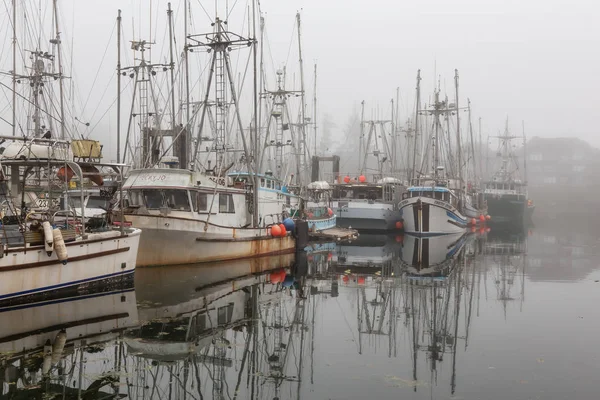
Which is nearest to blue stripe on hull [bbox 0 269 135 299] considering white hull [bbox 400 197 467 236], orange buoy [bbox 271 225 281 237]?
orange buoy [bbox 271 225 281 237]

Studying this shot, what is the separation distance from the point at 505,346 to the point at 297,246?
15.8 meters

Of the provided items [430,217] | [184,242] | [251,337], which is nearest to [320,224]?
[430,217]

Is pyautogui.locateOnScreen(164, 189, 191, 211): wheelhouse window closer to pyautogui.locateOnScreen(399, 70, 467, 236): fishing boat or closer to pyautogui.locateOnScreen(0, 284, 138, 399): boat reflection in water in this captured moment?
pyautogui.locateOnScreen(0, 284, 138, 399): boat reflection in water

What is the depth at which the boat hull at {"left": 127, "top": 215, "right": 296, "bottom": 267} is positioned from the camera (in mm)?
19391

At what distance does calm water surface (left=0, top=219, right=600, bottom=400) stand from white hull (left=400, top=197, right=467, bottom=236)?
62.6 feet

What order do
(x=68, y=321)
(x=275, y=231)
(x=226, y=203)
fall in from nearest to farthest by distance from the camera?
(x=68, y=321)
(x=226, y=203)
(x=275, y=231)

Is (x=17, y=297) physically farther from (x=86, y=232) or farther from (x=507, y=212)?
(x=507, y=212)

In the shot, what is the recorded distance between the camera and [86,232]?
15.1 metres

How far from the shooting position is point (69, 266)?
1379 centimetres

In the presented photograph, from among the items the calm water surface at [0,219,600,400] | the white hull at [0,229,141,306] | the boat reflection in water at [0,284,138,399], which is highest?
the white hull at [0,229,141,306]

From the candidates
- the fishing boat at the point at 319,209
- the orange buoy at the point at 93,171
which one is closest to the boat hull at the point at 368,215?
the fishing boat at the point at 319,209

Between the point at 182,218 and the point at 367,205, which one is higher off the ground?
the point at 182,218

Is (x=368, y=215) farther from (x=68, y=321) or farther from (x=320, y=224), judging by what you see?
(x=68, y=321)

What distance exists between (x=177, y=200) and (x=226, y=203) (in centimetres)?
247
